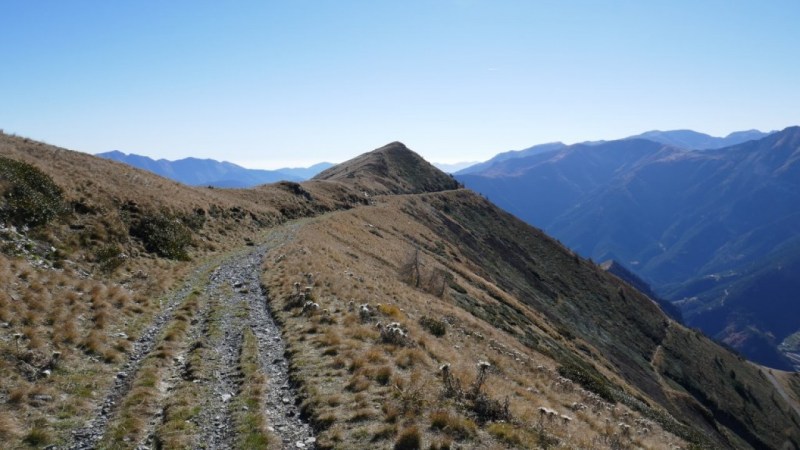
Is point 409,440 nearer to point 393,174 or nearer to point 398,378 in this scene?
point 398,378

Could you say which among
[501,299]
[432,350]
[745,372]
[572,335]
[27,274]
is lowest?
[745,372]

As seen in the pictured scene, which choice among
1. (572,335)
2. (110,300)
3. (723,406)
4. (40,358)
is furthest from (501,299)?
(723,406)

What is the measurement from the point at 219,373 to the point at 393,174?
129 m

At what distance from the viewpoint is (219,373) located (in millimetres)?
14586

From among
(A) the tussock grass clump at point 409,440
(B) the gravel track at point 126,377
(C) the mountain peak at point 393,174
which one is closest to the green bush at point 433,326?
(B) the gravel track at point 126,377

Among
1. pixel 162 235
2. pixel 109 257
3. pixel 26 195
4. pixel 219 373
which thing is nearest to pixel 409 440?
pixel 219 373

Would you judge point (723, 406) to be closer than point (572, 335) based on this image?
No

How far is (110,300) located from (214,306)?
169 inches

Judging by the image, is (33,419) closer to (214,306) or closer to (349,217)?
(214,306)

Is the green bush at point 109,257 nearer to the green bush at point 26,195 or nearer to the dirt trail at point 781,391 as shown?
the green bush at point 26,195

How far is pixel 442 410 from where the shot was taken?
11.6 meters

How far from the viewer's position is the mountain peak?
122750 mm

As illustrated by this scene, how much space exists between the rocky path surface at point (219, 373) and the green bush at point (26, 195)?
7.80m

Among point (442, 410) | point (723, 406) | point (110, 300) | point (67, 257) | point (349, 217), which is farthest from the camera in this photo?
point (723, 406)
